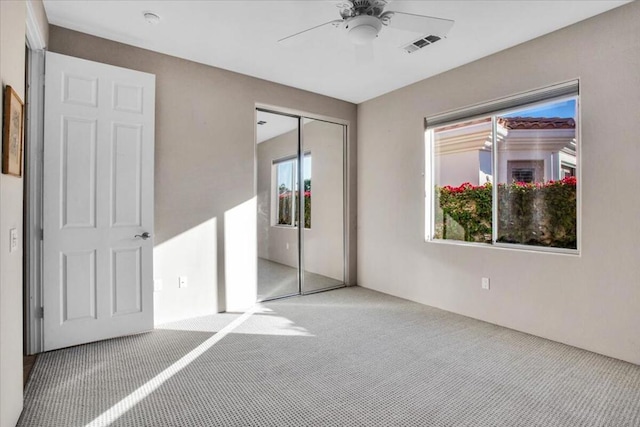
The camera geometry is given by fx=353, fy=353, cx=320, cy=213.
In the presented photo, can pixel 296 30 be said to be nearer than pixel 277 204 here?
Yes

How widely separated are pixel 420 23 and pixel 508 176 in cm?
191

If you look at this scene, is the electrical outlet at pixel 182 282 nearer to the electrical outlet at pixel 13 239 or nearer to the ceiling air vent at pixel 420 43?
the electrical outlet at pixel 13 239

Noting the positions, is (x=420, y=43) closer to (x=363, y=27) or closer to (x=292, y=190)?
(x=363, y=27)

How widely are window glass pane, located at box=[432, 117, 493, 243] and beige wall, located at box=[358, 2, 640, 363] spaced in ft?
0.66

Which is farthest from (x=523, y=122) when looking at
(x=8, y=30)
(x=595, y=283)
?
(x=8, y=30)

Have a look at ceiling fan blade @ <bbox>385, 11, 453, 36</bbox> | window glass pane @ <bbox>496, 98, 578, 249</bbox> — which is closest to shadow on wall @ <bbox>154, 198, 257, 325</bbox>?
ceiling fan blade @ <bbox>385, 11, 453, 36</bbox>

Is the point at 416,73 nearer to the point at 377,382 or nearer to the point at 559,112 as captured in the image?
the point at 559,112

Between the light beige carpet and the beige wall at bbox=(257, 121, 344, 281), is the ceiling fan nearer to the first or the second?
the beige wall at bbox=(257, 121, 344, 281)

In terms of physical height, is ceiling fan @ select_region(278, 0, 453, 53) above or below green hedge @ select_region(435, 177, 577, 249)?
above

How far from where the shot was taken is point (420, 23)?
7.64ft

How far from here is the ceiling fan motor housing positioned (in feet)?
7.70

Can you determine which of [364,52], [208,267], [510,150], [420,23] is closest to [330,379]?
[208,267]

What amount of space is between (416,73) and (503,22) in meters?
1.16

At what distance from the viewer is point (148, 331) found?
10.5ft
